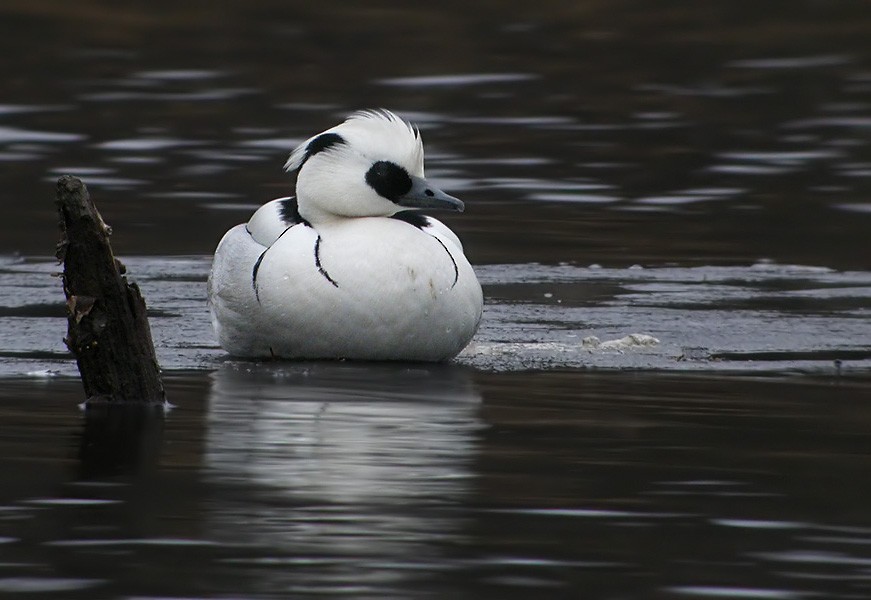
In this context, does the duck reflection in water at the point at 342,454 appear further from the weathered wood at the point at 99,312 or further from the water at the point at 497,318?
the weathered wood at the point at 99,312

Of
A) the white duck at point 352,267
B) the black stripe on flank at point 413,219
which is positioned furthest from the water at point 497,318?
the black stripe on flank at point 413,219

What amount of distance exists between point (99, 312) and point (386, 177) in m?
2.34

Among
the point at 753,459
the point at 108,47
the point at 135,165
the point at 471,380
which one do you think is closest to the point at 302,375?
the point at 471,380

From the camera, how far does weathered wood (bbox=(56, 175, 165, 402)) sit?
7.57 meters

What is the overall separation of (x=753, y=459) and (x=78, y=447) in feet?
7.56

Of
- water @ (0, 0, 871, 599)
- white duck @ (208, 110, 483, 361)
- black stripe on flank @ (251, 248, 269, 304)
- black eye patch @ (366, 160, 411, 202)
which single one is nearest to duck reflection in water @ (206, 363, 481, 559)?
water @ (0, 0, 871, 599)

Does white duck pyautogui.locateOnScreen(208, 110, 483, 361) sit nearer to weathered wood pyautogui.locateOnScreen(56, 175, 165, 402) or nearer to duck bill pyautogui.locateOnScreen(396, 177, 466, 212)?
duck bill pyautogui.locateOnScreen(396, 177, 466, 212)

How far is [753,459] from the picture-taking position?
707 cm

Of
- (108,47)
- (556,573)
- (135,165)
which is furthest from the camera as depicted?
(108,47)

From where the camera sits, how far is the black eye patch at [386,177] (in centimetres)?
972

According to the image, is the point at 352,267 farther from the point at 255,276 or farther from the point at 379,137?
the point at 379,137

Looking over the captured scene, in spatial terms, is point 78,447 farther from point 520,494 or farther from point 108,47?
point 108,47

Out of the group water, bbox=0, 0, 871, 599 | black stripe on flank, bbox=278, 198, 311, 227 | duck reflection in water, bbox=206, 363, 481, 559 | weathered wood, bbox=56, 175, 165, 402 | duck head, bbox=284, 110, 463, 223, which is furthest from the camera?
black stripe on flank, bbox=278, 198, 311, 227

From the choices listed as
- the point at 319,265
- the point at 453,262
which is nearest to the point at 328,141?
the point at 319,265
